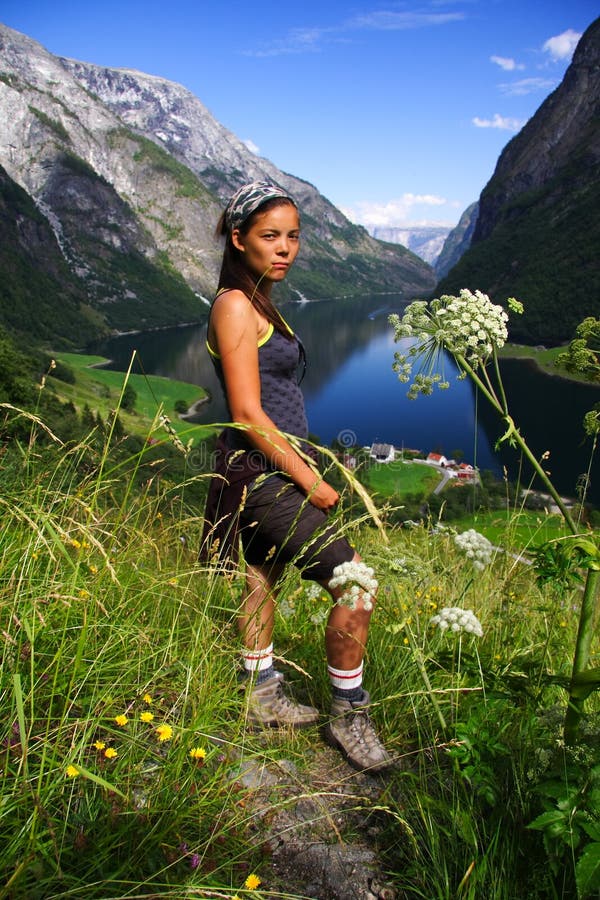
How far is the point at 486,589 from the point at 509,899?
86.6 inches

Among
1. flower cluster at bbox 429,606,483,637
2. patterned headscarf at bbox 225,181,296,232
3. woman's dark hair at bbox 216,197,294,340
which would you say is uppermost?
patterned headscarf at bbox 225,181,296,232

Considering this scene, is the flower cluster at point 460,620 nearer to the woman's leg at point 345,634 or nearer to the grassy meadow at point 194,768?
the grassy meadow at point 194,768

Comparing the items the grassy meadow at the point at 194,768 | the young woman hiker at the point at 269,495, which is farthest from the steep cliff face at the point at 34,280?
the grassy meadow at the point at 194,768

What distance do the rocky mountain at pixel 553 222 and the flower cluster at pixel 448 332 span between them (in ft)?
416

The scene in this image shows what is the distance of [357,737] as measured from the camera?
224 centimetres

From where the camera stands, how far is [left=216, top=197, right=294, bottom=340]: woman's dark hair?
251 cm

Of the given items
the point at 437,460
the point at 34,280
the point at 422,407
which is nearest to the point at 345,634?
the point at 437,460

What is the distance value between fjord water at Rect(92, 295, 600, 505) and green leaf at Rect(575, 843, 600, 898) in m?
36.0

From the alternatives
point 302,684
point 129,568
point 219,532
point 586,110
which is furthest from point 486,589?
point 586,110

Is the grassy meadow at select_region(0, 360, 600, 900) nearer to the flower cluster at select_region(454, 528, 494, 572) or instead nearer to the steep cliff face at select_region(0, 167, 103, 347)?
the flower cluster at select_region(454, 528, 494, 572)

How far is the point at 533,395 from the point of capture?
267 feet

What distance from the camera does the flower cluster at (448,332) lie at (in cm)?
202

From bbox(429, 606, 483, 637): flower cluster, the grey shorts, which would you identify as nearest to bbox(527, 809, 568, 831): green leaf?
bbox(429, 606, 483, 637): flower cluster

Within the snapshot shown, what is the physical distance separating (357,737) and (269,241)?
2.02 m
